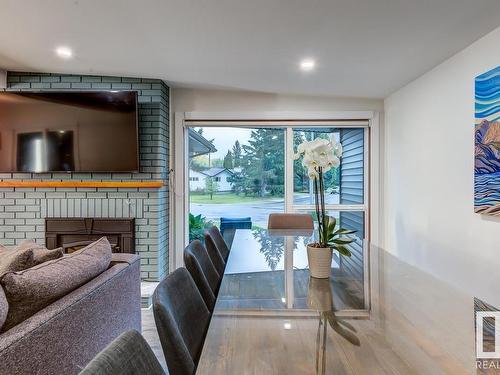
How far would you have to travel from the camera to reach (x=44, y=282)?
1356 mm

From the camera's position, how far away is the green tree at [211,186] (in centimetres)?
415

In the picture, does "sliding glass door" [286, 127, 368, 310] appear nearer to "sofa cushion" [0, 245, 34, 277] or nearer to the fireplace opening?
the fireplace opening

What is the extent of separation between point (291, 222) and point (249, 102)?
161 cm

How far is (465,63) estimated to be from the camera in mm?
2449

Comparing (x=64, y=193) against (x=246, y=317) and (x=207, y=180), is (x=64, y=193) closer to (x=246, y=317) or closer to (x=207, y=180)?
(x=207, y=180)

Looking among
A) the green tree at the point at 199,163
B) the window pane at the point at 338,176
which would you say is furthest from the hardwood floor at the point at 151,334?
the window pane at the point at 338,176

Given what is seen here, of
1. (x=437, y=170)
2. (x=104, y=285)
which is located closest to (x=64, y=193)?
(x=104, y=285)

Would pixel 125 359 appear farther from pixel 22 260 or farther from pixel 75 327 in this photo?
pixel 22 260

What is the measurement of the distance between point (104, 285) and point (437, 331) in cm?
148

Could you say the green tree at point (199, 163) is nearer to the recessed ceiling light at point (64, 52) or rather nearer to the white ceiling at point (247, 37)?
the white ceiling at point (247, 37)

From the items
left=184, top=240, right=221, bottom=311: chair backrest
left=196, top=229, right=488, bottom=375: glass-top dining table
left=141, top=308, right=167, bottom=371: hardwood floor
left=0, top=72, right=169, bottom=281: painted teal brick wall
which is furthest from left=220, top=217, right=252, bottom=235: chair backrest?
left=196, top=229, right=488, bottom=375: glass-top dining table

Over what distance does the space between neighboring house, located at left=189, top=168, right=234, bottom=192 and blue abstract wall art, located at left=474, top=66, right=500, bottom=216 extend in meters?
2.61

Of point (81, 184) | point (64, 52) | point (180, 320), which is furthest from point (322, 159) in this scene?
point (81, 184)

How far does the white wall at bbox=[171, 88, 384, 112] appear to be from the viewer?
3938 mm
